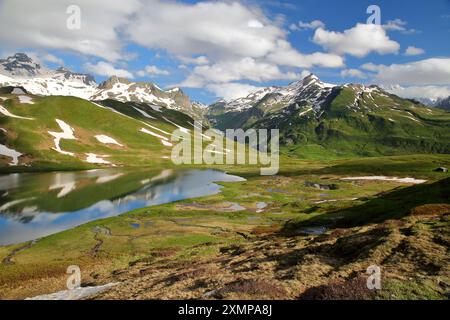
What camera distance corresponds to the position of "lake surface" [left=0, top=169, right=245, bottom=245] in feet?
250

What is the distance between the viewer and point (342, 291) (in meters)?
23.0

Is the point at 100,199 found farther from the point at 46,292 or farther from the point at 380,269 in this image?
the point at 380,269

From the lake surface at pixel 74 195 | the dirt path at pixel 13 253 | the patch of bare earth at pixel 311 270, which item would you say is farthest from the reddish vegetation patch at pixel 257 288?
the lake surface at pixel 74 195

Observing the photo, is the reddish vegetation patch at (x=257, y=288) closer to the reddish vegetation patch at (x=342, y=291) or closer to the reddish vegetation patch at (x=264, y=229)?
the reddish vegetation patch at (x=342, y=291)

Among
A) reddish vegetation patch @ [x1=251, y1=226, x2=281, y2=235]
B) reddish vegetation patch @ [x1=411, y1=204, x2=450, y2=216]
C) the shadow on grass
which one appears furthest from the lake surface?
reddish vegetation patch @ [x1=411, y1=204, x2=450, y2=216]

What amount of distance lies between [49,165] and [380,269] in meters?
172

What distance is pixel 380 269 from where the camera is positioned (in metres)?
27.3

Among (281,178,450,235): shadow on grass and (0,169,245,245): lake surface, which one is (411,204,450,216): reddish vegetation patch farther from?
(0,169,245,245): lake surface

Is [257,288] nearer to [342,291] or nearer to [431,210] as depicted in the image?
[342,291]

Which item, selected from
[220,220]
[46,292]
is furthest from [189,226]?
[46,292]

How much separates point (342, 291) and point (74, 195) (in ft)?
324

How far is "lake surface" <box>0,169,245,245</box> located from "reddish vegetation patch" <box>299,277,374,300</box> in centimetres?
5778

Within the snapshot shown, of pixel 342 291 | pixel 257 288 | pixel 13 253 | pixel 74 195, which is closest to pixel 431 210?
pixel 342 291

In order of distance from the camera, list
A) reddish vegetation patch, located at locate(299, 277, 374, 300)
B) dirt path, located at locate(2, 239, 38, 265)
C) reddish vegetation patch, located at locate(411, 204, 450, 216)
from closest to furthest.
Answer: reddish vegetation patch, located at locate(299, 277, 374, 300), dirt path, located at locate(2, 239, 38, 265), reddish vegetation patch, located at locate(411, 204, 450, 216)
